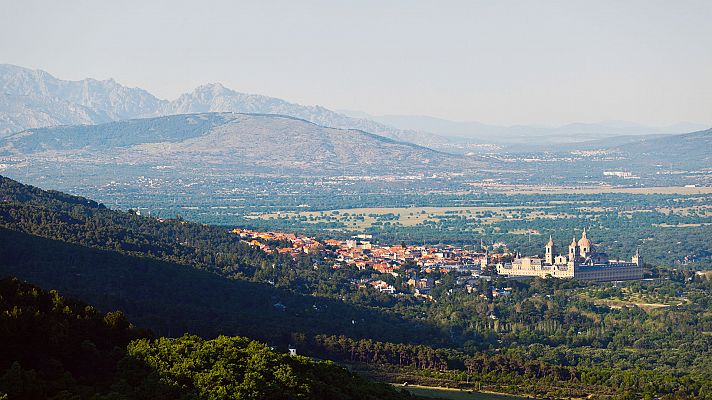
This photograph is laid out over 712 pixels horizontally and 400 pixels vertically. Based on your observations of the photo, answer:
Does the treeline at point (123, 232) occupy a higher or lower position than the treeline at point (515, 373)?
higher

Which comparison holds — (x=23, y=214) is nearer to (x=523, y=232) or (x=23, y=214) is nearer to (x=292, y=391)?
(x=292, y=391)

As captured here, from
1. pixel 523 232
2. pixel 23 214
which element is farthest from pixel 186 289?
pixel 523 232

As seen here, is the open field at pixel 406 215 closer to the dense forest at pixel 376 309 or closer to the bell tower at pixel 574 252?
the bell tower at pixel 574 252

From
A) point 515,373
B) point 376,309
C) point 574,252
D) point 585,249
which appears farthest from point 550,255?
point 515,373

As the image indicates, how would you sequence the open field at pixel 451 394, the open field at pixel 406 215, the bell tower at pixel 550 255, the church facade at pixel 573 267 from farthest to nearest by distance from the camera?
the open field at pixel 406 215
the bell tower at pixel 550 255
the church facade at pixel 573 267
the open field at pixel 451 394

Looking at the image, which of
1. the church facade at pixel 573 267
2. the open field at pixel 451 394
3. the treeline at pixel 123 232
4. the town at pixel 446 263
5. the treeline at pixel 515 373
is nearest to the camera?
the open field at pixel 451 394

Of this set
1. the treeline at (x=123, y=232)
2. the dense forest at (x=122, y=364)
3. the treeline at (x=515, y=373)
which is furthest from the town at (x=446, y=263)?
the dense forest at (x=122, y=364)
